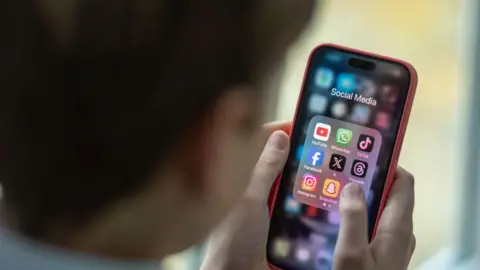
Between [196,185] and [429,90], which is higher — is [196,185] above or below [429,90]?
Result: above

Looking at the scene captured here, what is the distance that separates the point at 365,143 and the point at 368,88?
A: 0.04m

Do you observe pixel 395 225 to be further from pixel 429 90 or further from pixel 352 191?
pixel 429 90

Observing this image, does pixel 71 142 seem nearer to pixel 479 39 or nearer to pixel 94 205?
pixel 94 205

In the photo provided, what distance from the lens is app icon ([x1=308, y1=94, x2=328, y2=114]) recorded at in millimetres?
567

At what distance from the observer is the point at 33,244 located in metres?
0.33

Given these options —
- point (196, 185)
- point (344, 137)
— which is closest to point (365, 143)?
point (344, 137)

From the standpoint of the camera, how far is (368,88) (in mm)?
560

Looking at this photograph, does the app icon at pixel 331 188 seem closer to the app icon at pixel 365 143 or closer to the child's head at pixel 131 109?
the app icon at pixel 365 143

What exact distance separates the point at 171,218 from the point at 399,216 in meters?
0.28

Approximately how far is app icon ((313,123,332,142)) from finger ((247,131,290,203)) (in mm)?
22

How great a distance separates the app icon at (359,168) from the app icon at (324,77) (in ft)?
0.19

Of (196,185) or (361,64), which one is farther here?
(361,64)

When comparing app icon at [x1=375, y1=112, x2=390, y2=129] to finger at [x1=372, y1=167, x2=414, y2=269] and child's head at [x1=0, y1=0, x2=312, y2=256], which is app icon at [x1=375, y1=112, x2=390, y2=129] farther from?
child's head at [x1=0, y1=0, x2=312, y2=256]

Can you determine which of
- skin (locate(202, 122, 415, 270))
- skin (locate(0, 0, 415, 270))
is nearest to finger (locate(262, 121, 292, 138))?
skin (locate(202, 122, 415, 270))
